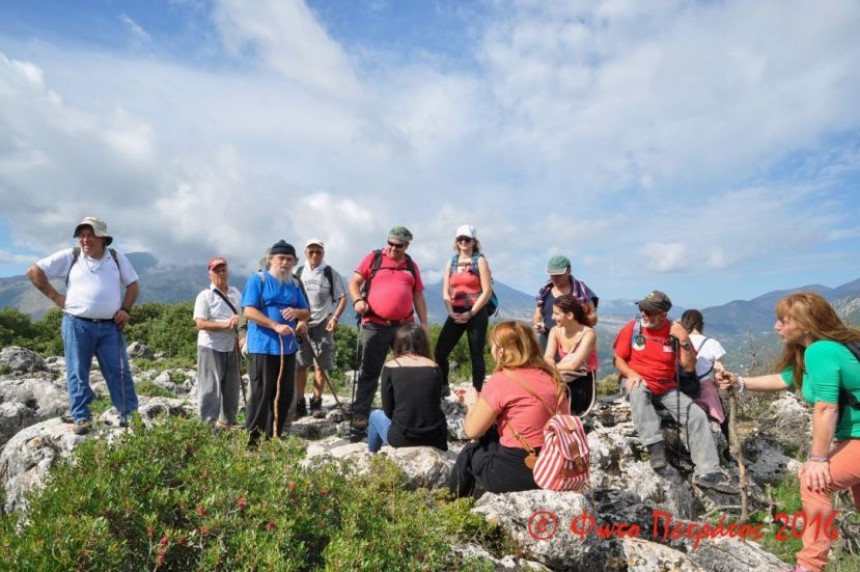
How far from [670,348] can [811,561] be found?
3.05 metres

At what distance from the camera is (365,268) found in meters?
6.95

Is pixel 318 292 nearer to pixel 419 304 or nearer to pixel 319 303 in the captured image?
pixel 319 303

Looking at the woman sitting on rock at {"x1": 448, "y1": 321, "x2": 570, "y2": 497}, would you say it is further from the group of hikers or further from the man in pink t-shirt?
the man in pink t-shirt

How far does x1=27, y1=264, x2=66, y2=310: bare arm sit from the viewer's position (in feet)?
18.7

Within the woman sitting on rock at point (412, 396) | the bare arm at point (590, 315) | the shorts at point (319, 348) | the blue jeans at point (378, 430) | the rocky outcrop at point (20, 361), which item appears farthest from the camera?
the rocky outcrop at point (20, 361)

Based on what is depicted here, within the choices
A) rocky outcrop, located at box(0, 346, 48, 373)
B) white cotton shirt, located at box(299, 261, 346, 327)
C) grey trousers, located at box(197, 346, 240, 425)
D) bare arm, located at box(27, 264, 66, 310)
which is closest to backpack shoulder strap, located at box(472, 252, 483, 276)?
white cotton shirt, located at box(299, 261, 346, 327)

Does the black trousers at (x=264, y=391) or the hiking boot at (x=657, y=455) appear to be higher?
the black trousers at (x=264, y=391)

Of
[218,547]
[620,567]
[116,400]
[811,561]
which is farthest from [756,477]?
[116,400]

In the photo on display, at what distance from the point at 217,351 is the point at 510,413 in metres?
4.48

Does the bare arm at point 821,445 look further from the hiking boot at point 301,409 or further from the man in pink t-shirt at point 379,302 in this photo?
the hiking boot at point 301,409

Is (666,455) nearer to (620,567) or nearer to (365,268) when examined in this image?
(620,567)

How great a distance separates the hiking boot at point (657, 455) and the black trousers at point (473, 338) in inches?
94.2

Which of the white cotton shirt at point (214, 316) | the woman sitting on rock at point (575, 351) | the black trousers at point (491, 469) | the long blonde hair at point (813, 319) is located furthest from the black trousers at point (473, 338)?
the long blonde hair at point (813, 319)

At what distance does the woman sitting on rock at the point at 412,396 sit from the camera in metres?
5.06
